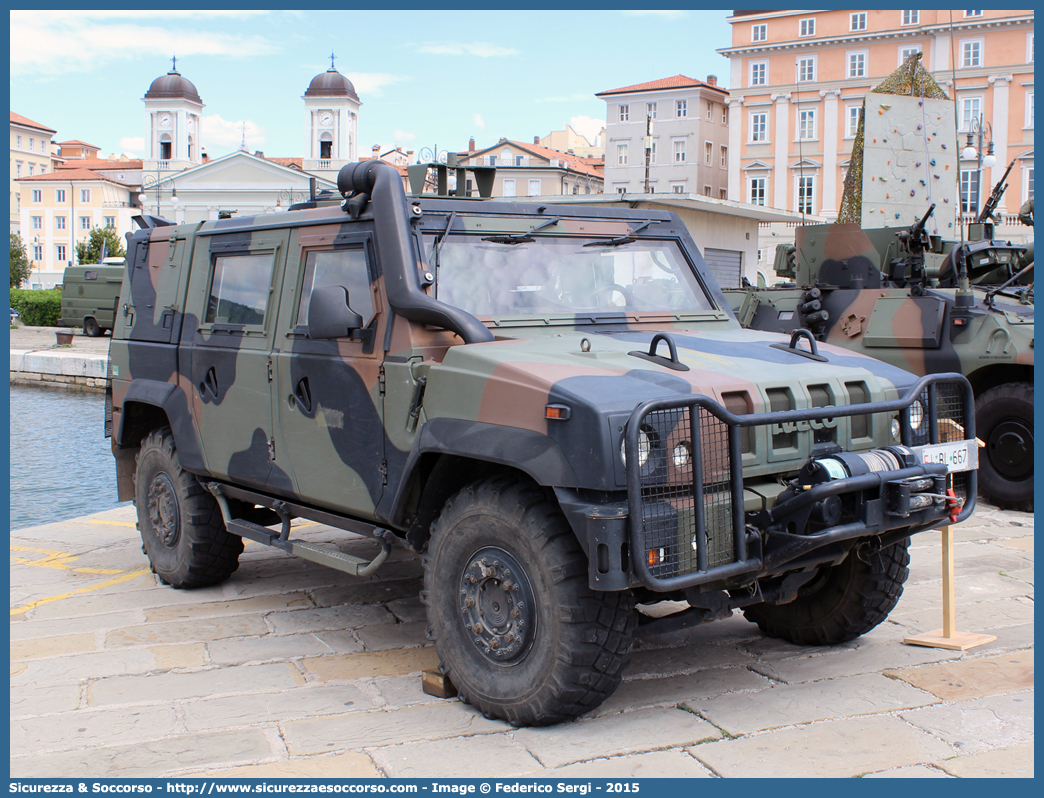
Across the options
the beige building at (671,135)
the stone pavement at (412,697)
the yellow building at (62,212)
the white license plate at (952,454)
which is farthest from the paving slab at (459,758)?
the yellow building at (62,212)

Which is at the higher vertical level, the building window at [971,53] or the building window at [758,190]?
the building window at [971,53]

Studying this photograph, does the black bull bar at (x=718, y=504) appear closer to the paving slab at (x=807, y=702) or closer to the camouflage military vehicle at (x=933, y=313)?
the paving slab at (x=807, y=702)

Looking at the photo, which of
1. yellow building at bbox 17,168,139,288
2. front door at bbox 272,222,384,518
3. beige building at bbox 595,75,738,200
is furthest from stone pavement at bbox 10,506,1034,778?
yellow building at bbox 17,168,139,288

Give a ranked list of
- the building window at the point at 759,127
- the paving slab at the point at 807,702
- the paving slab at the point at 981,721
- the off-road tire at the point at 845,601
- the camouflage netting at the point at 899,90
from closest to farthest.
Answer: the paving slab at the point at 981,721 → the paving slab at the point at 807,702 → the off-road tire at the point at 845,601 → the camouflage netting at the point at 899,90 → the building window at the point at 759,127

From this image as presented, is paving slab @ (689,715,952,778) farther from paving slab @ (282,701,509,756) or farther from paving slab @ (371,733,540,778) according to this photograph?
paving slab @ (282,701,509,756)

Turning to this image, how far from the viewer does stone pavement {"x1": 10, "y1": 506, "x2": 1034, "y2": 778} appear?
12.5 ft

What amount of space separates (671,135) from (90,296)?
159 feet

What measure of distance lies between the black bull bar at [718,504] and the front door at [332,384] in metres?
1.46

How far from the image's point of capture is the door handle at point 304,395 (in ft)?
16.7

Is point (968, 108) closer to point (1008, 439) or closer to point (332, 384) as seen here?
point (1008, 439)

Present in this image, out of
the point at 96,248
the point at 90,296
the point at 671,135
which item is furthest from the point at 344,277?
the point at 671,135

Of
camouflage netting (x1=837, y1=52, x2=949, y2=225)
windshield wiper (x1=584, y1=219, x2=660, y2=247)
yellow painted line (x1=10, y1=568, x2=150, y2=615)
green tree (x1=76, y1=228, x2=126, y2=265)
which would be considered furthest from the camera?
green tree (x1=76, y1=228, x2=126, y2=265)

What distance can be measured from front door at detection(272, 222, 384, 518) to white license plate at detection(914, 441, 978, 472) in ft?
7.27
